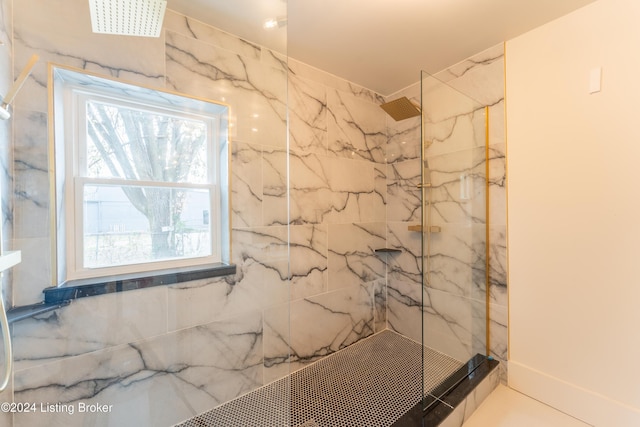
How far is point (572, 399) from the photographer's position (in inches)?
50.5

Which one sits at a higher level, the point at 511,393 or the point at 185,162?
the point at 185,162

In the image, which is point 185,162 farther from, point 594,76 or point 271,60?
point 594,76

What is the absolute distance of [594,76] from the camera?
4.00 ft

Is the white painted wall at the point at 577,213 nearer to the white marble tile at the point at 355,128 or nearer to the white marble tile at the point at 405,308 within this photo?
the white marble tile at the point at 405,308

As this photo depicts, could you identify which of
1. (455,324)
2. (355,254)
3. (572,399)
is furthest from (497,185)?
(572,399)

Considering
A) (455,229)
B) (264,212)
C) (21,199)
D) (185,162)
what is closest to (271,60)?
(185,162)

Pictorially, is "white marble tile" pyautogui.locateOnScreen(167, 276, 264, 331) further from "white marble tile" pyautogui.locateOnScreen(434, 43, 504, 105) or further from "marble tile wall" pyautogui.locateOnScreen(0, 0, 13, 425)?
"white marble tile" pyautogui.locateOnScreen(434, 43, 504, 105)

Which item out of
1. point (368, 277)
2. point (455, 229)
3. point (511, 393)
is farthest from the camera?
point (368, 277)

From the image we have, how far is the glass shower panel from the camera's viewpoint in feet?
5.03

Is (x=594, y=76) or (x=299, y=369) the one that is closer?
(x=594, y=76)

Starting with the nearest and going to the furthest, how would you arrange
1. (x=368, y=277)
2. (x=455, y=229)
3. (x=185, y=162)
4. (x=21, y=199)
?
(x=21, y=199) < (x=185, y=162) < (x=455, y=229) < (x=368, y=277)

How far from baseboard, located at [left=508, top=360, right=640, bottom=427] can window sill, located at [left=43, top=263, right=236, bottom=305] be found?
188 centimetres

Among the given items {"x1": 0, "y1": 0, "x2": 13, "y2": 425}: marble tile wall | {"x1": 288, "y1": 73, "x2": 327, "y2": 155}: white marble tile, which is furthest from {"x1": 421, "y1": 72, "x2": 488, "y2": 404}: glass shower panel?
{"x1": 0, "y1": 0, "x2": 13, "y2": 425}: marble tile wall

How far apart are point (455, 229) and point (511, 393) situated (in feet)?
3.43
